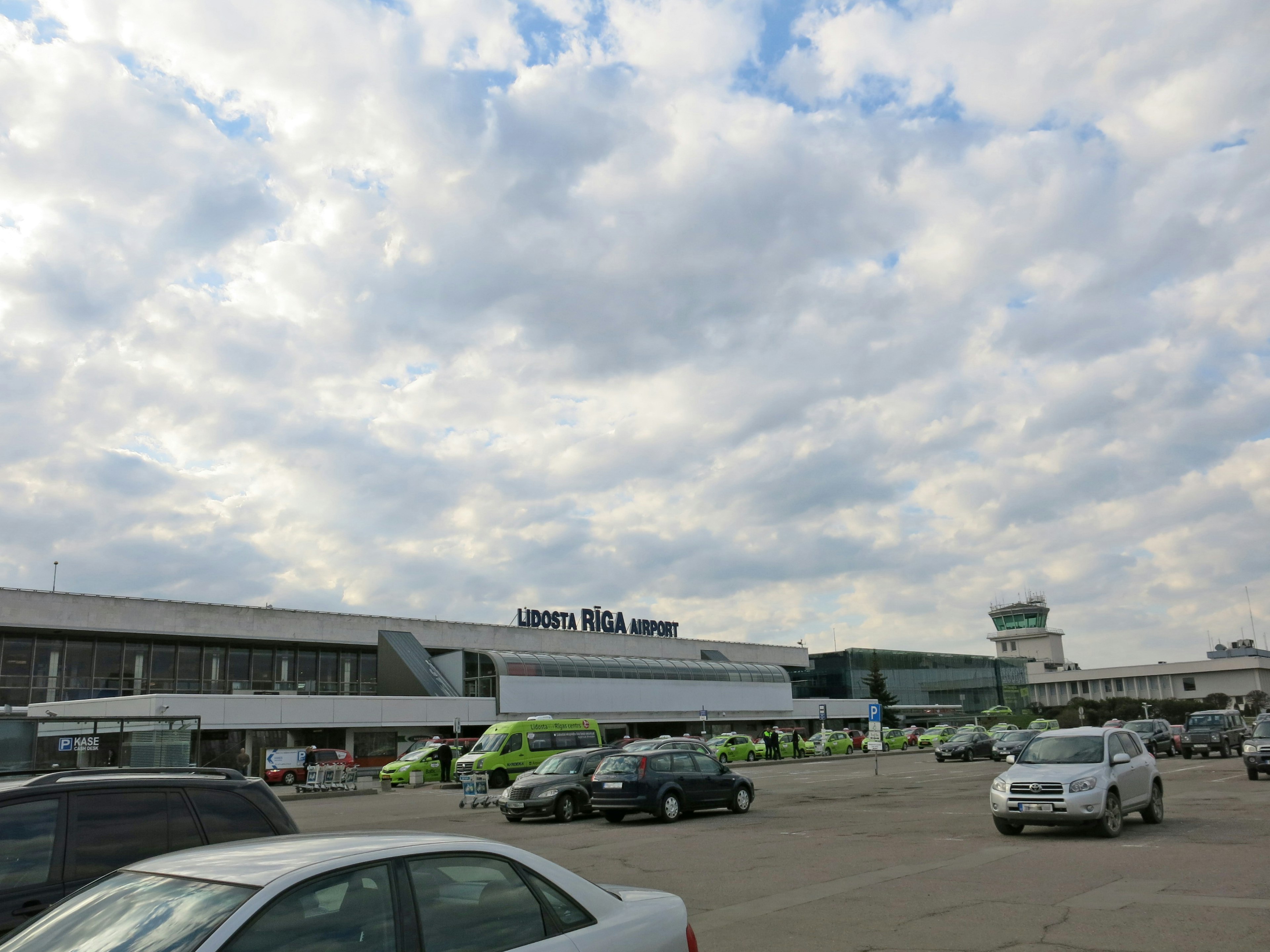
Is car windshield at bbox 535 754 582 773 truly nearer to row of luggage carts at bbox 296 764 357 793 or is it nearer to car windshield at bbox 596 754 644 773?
car windshield at bbox 596 754 644 773

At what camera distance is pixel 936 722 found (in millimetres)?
104125

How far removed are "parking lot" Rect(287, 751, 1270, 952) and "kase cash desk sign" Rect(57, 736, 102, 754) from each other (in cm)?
483

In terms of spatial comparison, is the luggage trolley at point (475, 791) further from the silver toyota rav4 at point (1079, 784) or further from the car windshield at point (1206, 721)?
the car windshield at point (1206, 721)

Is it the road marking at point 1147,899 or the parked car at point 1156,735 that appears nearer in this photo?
the road marking at point 1147,899

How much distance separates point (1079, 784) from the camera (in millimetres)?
14656

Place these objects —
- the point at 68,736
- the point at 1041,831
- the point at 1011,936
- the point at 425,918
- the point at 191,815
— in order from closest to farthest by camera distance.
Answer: the point at 425,918 → the point at 191,815 → the point at 1011,936 → the point at 1041,831 → the point at 68,736

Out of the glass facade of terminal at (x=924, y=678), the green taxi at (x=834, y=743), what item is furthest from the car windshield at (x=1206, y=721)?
the glass facade of terminal at (x=924, y=678)

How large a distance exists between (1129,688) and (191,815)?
5872 inches

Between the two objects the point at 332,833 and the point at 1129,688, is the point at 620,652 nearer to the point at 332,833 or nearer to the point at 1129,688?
the point at 332,833

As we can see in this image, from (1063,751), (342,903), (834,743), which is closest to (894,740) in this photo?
(834,743)

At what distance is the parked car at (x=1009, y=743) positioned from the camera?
40.1 metres

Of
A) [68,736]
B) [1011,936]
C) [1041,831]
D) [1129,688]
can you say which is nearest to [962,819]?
[1041,831]

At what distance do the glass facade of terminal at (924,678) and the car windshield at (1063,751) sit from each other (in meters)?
86.7

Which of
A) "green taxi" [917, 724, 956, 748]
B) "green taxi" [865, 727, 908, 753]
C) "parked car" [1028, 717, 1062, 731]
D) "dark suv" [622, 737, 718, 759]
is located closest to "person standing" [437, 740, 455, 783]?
"dark suv" [622, 737, 718, 759]
